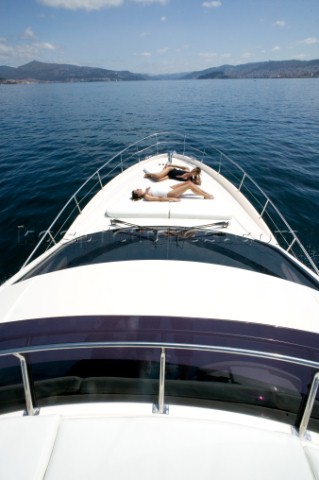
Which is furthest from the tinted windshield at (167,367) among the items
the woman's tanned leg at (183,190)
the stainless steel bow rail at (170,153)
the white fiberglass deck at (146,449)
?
the stainless steel bow rail at (170,153)

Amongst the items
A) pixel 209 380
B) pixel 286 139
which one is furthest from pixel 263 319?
pixel 286 139

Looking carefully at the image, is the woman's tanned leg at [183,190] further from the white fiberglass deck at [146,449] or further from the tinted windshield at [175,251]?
the white fiberglass deck at [146,449]

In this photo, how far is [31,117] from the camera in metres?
23.6

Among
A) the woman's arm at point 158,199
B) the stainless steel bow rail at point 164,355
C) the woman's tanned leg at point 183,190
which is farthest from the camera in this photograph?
the woman's tanned leg at point 183,190

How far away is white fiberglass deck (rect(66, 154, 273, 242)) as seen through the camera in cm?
439

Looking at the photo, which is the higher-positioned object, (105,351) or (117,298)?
(117,298)

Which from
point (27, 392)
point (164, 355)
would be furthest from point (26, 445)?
point (164, 355)

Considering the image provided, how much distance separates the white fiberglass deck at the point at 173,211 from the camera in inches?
173

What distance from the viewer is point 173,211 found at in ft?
14.5

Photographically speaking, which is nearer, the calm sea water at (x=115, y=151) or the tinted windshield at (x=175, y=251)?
the tinted windshield at (x=175, y=251)

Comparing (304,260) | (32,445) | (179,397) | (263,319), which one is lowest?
(304,260)

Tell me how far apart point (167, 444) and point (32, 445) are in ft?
2.48

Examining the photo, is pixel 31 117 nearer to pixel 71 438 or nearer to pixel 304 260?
pixel 304 260

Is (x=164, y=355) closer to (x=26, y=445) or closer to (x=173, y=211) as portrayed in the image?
(x=26, y=445)
